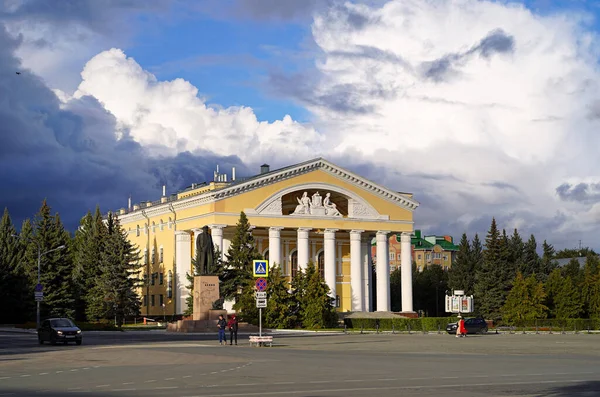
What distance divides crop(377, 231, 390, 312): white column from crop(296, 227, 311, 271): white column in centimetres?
856

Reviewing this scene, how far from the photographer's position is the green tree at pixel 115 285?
3465 inches

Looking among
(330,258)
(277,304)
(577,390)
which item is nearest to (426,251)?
(330,258)

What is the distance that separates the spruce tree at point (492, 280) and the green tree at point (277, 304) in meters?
29.4

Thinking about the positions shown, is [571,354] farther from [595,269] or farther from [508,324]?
[595,269]

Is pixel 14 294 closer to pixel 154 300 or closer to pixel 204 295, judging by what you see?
pixel 154 300

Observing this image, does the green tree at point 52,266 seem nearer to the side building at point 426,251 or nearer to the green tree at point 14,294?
the green tree at point 14,294

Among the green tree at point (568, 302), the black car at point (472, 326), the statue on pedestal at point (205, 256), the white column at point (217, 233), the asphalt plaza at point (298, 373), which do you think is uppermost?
the white column at point (217, 233)

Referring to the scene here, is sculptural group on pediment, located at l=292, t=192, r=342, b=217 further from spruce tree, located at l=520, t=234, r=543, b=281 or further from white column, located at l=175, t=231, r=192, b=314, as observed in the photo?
spruce tree, located at l=520, t=234, r=543, b=281

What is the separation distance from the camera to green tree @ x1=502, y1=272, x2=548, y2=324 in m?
87.5

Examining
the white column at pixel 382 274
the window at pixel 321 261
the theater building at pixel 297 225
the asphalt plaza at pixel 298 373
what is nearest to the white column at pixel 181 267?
the theater building at pixel 297 225

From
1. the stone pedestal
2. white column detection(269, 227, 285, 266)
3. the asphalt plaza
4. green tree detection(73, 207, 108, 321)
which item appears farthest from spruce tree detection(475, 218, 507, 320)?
the asphalt plaza

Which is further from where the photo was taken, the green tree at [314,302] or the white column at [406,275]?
the white column at [406,275]

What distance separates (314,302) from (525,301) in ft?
73.2

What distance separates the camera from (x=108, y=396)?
64.5ft
